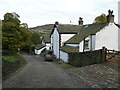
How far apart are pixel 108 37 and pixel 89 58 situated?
13099 mm

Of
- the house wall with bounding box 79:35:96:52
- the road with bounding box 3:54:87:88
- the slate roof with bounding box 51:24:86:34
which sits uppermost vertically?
the slate roof with bounding box 51:24:86:34

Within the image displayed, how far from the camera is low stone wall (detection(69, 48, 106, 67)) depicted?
25.9m

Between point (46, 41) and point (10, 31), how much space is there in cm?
3219

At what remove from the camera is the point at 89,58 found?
28641 millimetres

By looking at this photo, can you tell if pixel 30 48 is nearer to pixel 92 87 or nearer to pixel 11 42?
pixel 11 42

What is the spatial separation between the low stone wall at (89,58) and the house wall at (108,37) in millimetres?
6545

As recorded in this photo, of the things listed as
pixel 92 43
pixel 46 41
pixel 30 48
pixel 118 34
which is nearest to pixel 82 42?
pixel 92 43

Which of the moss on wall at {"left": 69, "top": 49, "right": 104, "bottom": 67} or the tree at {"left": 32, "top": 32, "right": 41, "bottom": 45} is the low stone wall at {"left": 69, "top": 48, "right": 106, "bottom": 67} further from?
the tree at {"left": 32, "top": 32, "right": 41, "bottom": 45}

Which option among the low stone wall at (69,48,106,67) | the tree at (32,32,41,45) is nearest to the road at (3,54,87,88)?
the low stone wall at (69,48,106,67)

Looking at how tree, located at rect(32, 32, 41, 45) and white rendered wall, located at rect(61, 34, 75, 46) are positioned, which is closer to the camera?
white rendered wall, located at rect(61, 34, 75, 46)

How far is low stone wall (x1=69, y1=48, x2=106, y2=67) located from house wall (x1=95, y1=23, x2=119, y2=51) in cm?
655

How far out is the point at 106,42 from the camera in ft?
134

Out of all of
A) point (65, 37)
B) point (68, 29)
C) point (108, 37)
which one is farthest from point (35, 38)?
point (108, 37)

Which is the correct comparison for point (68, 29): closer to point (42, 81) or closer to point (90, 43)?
point (90, 43)
